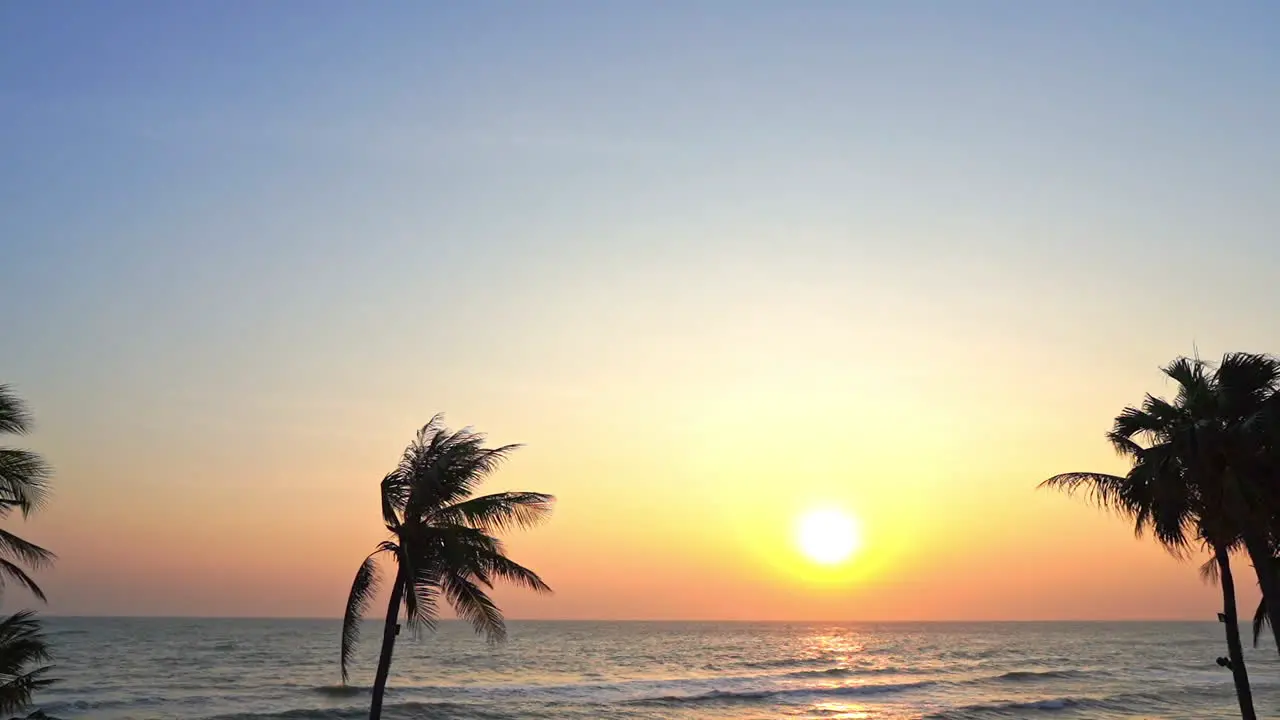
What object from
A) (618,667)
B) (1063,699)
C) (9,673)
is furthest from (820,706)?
(9,673)

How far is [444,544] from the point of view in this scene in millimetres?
Answer: 17906

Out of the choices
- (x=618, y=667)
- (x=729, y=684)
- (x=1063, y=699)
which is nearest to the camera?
(x=1063, y=699)

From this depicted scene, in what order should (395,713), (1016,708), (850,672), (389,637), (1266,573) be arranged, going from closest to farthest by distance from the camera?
1. (389,637)
2. (1266,573)
3. (395,713)
4. (1016,708)
5. (850,672)

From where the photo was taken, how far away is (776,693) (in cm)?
6000

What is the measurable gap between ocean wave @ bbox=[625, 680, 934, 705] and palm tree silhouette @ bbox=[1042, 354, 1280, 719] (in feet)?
126

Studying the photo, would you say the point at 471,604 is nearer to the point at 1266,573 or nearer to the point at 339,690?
the point at 1266,573

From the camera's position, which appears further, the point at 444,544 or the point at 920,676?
the point at 920,676

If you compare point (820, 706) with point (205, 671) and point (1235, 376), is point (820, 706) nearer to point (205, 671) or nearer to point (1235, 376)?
point (1235, 376)

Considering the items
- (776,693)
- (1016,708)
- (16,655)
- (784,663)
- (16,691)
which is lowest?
(776,693)

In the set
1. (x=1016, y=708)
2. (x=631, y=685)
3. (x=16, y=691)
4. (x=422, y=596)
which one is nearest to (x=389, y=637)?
(x=422, y=596)

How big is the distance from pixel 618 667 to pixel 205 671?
34228 millimetres

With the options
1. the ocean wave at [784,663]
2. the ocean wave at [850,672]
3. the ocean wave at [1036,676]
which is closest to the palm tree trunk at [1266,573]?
the ocean wave at [1036,676]

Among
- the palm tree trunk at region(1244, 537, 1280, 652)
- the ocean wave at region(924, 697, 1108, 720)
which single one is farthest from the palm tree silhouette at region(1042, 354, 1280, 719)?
the ocean wave at region(924, 697, 1108, 720)

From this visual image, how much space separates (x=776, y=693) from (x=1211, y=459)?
4571 centimetres
